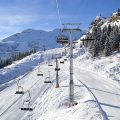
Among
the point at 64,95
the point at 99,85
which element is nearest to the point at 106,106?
the point at 64,95

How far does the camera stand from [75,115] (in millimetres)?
37062

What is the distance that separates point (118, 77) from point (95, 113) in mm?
34710

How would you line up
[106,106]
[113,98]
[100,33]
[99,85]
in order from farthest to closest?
[100,33] < [99,85] < [113,98] < [106,106]

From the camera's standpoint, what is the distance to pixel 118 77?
228ft

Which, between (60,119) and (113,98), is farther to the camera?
(113,98)

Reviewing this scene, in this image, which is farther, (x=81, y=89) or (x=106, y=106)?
(x=81, y=89)

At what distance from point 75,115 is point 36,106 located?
1741 centimetres

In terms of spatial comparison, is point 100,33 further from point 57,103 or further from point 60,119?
point 60,119

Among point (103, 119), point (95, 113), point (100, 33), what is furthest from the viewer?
point (100, 33)

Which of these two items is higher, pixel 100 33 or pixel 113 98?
pixel 100 33

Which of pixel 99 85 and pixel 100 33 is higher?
pixel 100 33

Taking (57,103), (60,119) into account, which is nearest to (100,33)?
(57,103)

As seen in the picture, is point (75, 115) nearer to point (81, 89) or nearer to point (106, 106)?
point (106, 106)

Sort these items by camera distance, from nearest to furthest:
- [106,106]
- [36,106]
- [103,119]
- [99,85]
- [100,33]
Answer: [103,119] < [106,106] < [36,106] < [99,85] < [100,33]
